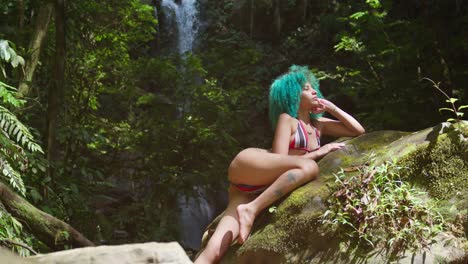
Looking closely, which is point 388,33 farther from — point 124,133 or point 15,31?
point 15,31

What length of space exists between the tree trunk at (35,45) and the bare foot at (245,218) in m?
3.23

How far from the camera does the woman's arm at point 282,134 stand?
12.0ft

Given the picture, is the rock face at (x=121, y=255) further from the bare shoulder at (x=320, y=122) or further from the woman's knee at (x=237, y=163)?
the bare shoulder at (x=320, y=122)

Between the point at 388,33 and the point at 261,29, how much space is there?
8139mm

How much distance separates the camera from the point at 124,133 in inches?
368

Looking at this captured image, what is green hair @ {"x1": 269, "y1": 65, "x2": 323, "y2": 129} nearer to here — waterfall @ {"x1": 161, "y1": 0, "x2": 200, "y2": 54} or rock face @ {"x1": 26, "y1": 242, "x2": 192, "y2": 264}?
rock face @ {"x1": 26, "y1": 242, "x2": 192, "y2": 264}

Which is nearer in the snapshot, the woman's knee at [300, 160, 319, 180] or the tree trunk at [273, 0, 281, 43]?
the woman's knee at [300, 160, 319, 180]

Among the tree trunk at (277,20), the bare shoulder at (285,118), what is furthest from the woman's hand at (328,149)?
the tree trunk at (277,20)

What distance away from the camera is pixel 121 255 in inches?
68.3

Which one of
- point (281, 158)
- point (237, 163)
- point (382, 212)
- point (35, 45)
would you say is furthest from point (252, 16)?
point (382, 212)

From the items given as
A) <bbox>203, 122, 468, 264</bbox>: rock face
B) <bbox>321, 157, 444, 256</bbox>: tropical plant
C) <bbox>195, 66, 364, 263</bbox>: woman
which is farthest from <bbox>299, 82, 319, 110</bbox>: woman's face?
<bbox>321, 157, 444, 256</bbox>: tropical plant

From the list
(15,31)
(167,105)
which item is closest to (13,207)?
(15,31)

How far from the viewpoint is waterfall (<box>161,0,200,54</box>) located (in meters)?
16.8

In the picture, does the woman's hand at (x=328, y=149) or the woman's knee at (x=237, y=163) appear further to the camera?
the woman's hand at (x=328, y=149)
